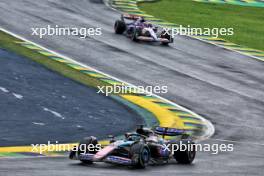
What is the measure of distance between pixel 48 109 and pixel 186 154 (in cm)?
635

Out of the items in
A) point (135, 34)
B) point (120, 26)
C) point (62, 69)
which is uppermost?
point (120, 26)

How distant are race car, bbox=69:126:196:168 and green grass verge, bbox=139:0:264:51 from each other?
886 inches

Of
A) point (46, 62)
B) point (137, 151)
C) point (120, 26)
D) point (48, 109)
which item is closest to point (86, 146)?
point (137, 151)

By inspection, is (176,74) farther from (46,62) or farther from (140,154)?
(140,154)

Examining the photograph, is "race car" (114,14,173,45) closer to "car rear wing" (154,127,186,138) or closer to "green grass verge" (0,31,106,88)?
"green grass verge" (0,31,106,88)

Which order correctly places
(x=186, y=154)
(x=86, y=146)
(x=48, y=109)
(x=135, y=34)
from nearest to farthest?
(x=86, y=146) < (x=186, y=154) < (x=48, y=109) < (x=135, y=34)

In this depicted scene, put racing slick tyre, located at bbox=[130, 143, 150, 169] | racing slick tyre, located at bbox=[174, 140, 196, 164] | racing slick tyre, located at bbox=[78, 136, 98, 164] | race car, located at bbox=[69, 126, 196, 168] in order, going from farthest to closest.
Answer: racing slick tyre, located at bbox=[174, 140, 196, 164], racing slick tyre, located at bbox=[78, 136, 98, 164], race car, located at bbox=[69, 126, 196, 168], racing slick tyre, located at bbox=[130, 143, 150, 169]

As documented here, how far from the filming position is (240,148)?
73.6 feet

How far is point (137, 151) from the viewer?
1748 cm

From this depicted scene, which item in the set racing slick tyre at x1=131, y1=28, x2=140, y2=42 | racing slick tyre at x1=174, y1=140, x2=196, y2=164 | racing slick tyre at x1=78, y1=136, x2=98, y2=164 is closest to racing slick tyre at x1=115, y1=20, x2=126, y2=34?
racing slick tyre at x1=131, y1=28, x2=140, y2=42

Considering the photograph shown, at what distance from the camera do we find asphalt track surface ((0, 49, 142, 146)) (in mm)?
21594

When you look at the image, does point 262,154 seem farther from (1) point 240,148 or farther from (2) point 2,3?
(2) point 2,3

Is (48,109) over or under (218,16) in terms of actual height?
under

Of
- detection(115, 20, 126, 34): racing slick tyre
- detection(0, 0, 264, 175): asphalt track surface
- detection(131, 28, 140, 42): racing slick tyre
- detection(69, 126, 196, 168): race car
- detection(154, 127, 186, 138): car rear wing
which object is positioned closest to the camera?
detection(69, 126, 196, 168): race car
